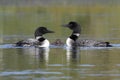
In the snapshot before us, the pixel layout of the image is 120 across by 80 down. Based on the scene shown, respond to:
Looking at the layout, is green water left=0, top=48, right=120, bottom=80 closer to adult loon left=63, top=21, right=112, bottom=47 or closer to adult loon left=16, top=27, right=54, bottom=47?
adult loon left=63, top=21, right=112, bottom=47

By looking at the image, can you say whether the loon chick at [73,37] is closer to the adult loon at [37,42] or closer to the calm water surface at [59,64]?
the adult loon at [37,42]

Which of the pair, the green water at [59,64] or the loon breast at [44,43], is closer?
the green water at [59,64]

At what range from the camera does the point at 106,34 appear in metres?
37.4

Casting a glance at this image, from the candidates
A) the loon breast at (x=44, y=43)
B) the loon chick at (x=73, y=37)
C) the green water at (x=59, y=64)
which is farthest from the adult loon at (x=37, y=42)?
the green water at (x=59, y=64)

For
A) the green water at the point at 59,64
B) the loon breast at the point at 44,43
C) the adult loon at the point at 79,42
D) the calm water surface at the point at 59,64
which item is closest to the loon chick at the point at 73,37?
the adult loon at the point at 79,42

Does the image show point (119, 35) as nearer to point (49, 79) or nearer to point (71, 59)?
point (71, 59)

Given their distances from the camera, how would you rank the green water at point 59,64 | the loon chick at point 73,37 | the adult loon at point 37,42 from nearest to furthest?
the green water at point 59,64, the adult loon at point 37,42, the loon chick at point 73,37

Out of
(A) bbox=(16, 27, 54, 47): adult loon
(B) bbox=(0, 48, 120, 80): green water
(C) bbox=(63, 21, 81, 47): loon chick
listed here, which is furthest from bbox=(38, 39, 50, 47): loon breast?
(B) bbox=(0, 48, 120, 80): green water

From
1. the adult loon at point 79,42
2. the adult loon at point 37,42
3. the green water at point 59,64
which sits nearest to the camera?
the green water at point 59,64

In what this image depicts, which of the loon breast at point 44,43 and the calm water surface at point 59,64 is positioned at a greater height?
the loon breast at point 44,43

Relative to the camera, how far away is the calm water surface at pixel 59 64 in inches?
799

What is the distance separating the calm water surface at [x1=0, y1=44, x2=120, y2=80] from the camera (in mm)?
20297

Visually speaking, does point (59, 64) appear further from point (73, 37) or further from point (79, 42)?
point (73, 37)

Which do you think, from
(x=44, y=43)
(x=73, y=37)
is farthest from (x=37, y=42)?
(x=73, y=37)
